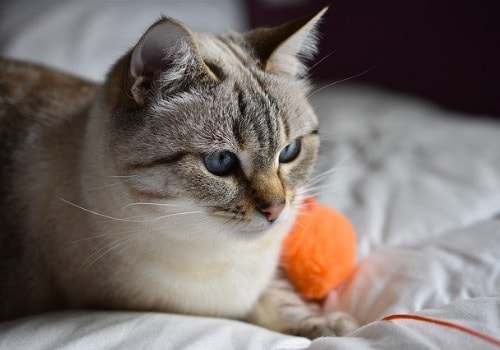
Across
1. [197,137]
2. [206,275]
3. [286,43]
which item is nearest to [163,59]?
[197,137]

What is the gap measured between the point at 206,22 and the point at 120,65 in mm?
1625

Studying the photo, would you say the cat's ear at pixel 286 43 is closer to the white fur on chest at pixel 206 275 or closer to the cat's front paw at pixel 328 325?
the white fur on chest at pixel 206 275

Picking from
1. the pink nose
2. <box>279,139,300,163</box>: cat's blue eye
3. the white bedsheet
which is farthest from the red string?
<box>279,139,300,163</box>: cat's blue eye

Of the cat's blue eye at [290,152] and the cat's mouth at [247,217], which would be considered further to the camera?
the cat's blue eye at [290,152]

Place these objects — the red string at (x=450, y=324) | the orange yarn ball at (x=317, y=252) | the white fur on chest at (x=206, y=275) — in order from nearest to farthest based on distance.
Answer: the red string at (x=450, y=324)
the white fur on chest at (x=206, y=275)
the orange yarn ball at (x=317, y=252)

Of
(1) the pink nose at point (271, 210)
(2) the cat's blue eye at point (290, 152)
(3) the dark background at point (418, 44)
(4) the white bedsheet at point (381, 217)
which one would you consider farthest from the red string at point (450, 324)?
(3) the dark background at point (418, 44)

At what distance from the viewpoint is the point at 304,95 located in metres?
1.52

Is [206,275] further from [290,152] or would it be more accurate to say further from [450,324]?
[450,324]

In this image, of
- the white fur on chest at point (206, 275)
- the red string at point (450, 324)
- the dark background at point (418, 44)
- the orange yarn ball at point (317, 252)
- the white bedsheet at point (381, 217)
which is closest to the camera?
the red string at point (450, 324)

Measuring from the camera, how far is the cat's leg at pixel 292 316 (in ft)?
4.66

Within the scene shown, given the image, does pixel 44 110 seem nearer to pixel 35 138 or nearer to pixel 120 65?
pixel 35 138

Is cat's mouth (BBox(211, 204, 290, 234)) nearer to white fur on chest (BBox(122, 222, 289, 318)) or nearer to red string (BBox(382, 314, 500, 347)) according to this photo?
white fur on chest (BBox(122, 222, 289, 318))

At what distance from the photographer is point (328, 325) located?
1.42m

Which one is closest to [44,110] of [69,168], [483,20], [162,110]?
[69,168]
